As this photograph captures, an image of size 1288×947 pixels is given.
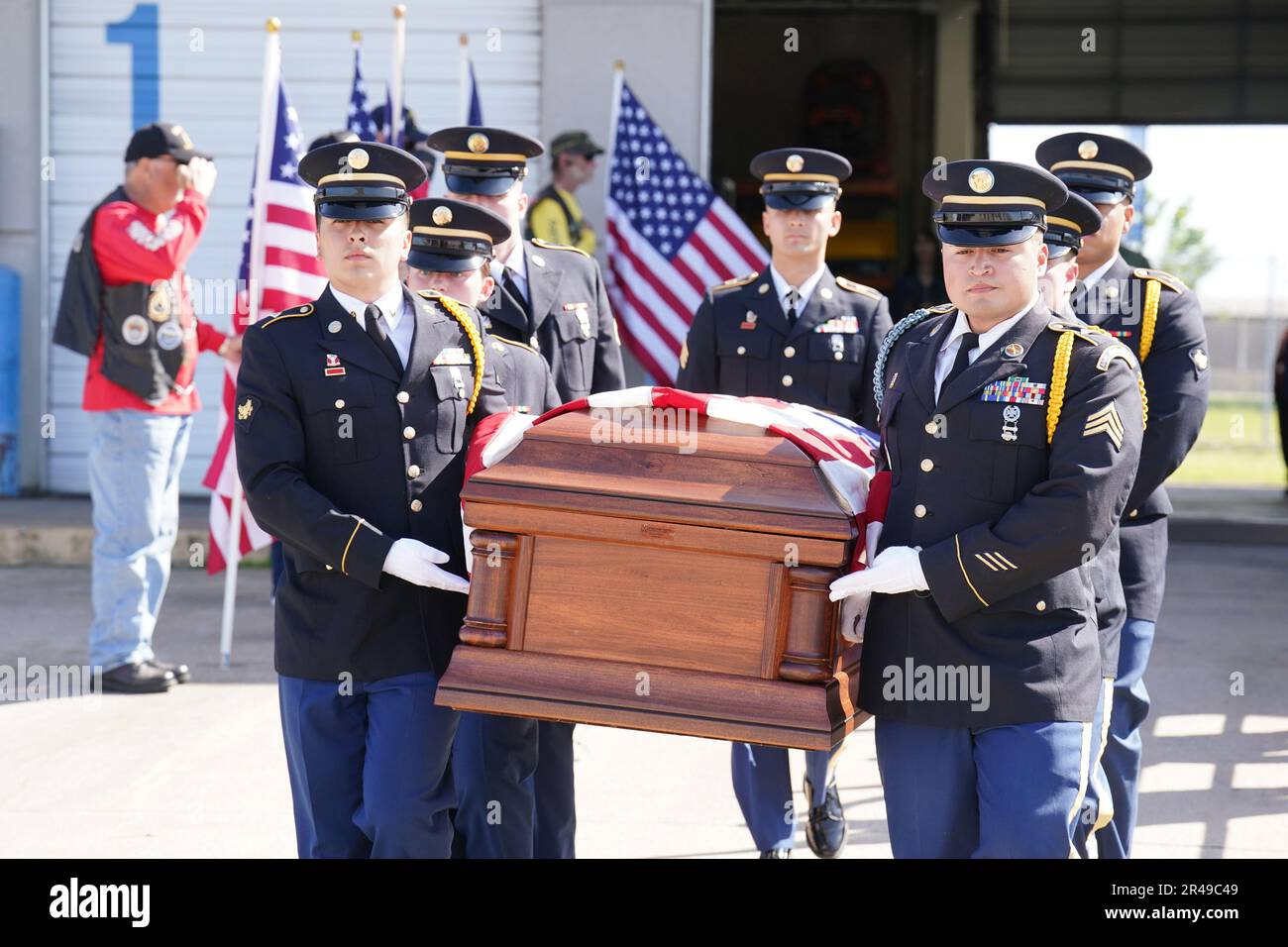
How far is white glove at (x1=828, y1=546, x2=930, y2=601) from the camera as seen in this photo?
2.86 meters

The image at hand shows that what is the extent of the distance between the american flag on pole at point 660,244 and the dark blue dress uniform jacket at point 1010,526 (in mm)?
5185

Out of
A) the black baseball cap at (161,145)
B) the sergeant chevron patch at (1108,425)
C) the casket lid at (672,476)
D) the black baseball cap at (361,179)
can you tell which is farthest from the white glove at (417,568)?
the black baseball cap at (161,145)

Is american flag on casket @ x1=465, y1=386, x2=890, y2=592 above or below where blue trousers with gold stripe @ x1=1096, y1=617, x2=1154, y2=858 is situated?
above

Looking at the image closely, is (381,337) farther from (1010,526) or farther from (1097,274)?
(1097,274)

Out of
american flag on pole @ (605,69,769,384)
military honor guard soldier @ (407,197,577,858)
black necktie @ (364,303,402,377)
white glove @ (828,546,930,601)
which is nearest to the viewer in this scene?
white glove @ (828,546,930,601)

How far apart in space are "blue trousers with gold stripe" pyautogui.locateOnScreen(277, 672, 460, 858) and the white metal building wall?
6462 millimetres

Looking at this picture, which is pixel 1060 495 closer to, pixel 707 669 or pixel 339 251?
pixel 707 669

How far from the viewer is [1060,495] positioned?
114 inches

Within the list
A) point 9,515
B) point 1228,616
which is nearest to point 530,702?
point 1228,616

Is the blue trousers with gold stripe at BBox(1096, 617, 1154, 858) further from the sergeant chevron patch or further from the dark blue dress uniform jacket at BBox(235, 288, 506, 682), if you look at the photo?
the dark blue dress uniform jacket at BBox(235, 288, 506, 682)

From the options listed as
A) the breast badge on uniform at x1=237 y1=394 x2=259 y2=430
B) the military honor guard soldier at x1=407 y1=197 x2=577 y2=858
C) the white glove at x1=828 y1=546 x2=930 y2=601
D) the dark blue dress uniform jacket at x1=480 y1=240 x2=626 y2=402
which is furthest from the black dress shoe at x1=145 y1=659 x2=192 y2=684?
the white glove at x1=828 y1=546 x2=930 y2=601

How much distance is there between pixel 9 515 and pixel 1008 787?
723cm

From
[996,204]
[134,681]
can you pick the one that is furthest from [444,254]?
[134,681]

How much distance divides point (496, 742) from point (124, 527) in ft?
9.22
